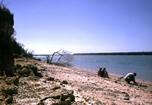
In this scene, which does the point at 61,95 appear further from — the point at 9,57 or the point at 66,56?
the point at 66,56

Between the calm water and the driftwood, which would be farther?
the calm water

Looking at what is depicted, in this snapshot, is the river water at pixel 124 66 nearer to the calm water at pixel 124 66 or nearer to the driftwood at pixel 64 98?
the calm water at pixel 124 66

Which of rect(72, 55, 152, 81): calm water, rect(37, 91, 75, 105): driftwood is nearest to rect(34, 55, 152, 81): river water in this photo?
rect(72, 55, 152, 81): calm water

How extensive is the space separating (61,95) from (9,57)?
344cm

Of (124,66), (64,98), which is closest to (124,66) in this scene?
(124,66)

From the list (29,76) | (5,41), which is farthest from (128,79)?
(5,41)

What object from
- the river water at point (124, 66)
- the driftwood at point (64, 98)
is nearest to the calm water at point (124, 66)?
the river water at point (124, 66)

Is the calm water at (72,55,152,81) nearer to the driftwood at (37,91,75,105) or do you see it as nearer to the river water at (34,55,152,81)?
the river water at (34,55,152,81)

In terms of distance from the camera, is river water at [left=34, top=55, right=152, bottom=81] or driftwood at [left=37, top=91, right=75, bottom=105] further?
river water at [left=34, top=55, right=152, bottom=81]

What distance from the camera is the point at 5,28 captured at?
808cm

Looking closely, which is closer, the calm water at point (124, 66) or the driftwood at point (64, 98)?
the driftwood at point (64, 98)

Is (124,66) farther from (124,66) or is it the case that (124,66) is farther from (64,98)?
(64,98)

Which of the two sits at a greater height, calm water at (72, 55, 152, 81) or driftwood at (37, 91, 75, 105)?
driftwood at (37, 91, 75, 105)

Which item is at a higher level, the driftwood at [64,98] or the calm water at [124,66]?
the driftwood at [64,98]
